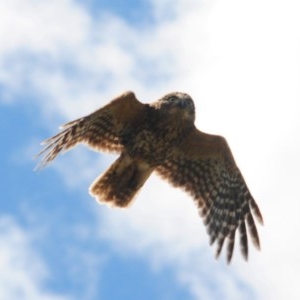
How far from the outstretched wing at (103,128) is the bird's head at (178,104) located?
0.31 metres

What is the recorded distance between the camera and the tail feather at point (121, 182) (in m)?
18.4

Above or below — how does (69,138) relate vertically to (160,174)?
below

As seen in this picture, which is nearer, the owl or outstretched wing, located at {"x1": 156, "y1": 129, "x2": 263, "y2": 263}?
the owl

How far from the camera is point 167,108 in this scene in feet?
59.0

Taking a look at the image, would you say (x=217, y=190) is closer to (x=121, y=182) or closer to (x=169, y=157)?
(x=169, y=157)

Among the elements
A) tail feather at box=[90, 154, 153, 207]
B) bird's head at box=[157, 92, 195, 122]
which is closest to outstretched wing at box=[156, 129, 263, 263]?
tail feather at box=[90, 154, 153, 207]

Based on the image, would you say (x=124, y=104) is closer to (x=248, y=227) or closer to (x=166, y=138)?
(x=166, y=138)

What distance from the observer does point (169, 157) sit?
18891mm

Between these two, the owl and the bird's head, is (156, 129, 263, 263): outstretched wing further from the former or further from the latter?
the bird's head

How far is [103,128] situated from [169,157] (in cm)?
129

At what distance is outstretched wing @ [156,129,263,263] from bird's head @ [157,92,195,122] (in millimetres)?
1071

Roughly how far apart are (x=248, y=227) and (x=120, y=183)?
2085 millimetres

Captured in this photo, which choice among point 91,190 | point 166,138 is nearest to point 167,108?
point 166,138

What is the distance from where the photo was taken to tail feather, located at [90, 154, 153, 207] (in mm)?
18359
